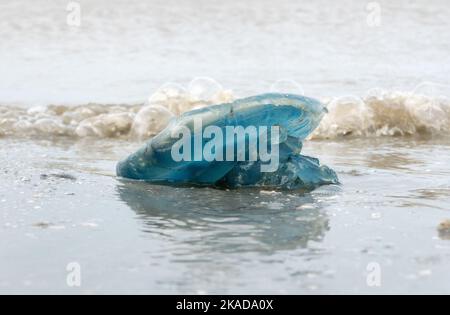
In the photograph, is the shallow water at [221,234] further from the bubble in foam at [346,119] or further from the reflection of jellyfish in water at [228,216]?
the bubble in foam at [346,119]

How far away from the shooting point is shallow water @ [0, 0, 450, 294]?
2.49 meters

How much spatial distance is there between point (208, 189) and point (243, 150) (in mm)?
238

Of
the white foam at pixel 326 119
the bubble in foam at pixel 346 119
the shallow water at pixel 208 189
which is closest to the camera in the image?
the shallow water at pixel 208 189

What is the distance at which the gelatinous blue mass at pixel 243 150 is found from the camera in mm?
3664

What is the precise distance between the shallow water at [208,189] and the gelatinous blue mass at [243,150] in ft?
0.40

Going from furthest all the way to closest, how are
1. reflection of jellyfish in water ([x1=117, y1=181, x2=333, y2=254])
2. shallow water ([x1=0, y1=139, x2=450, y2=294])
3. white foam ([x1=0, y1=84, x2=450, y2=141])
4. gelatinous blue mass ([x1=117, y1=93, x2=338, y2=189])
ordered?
white foam ([x1=0, y1=84, x2=450, y2=141]), gelatinous blue mass ([x1=117, y1=93, x2=338, y2=189]), reflection of jellyfish in water ([x1=117, y1=181, x2=333, y2=254]), shallow water ([x1=0, y1=139, x2=450, y2=294])

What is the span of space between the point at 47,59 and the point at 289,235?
26.2 ft

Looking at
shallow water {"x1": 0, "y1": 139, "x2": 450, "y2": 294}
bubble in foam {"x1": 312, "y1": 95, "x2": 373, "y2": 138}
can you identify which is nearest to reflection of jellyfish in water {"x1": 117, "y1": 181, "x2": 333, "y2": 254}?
shallow water {"x1": 0, "y1": 139, "x2": 450, "y2": 294}

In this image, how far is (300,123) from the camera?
3.80m

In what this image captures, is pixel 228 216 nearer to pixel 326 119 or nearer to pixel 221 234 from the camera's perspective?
pixel 221 234

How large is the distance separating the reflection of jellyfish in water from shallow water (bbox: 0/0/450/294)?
10 millimetres

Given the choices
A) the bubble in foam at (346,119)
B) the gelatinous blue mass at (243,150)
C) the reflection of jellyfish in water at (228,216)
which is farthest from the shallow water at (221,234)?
the bubble in foam at (346,119)

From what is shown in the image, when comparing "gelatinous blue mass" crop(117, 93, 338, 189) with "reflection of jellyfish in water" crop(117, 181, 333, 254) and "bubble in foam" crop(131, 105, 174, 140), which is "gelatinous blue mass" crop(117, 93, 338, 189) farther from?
"bubble in foam" crop(131, 105, 174, 140)

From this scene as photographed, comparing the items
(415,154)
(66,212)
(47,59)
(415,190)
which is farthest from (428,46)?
(66,212)
